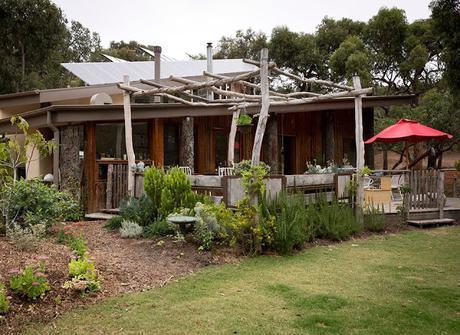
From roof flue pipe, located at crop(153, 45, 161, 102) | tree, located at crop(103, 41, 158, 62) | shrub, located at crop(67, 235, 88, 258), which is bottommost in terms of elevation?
shrub, located at crop(67, 235, 88, 258)

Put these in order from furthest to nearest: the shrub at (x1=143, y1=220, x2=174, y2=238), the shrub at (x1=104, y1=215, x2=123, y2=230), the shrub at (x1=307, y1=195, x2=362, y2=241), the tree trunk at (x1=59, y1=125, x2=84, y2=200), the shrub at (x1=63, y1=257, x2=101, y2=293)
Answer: the tree trunk at (x1=59, y1=125, x2=84, y2=200)
the shrub at (x1=104, y1=215, x2=123, y2=230)
the shrub at (x1=307, y1=195, x2=362, y2=241)
the shrub at (x1=143, y1=220, x2=174, y2=238)
the shrub at (x1=63, y1=257, x2=101, y2=293)

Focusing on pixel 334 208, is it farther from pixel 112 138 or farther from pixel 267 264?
pixel 112 138

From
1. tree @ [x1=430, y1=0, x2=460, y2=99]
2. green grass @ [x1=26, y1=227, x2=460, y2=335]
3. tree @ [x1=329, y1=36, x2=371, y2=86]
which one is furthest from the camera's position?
tree @ [x1=329, y1=36, x2=371, y2=86]

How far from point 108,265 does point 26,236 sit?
1270 mm

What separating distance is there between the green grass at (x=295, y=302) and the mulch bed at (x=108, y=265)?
0.20 metres

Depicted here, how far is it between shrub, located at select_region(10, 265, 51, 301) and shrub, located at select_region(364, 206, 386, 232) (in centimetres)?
643

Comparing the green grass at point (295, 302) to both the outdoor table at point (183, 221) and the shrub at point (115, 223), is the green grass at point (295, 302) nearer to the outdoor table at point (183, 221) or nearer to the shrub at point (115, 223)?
the outdoor table at point (183, 221)

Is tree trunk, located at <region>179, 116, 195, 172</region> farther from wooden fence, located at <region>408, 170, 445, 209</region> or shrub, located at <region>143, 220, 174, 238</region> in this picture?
wooden fence, located at <region>408, 170, 445, 209</region>

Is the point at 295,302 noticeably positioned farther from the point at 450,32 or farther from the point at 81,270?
the point at 450,32

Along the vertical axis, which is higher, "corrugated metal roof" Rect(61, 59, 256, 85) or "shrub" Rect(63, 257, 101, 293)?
"corrugated metal roof" Rect(61, 59, 256, 85)

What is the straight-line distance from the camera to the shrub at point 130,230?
7.50 metres

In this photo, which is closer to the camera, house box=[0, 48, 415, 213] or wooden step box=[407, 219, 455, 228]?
wooden step box=[407, 219, 455, 228]

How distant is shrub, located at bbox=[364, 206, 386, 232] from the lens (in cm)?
895

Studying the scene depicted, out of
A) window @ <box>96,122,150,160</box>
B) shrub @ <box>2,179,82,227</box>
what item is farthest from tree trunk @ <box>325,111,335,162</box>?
shrub @ <box>2,179,82,227</box>
